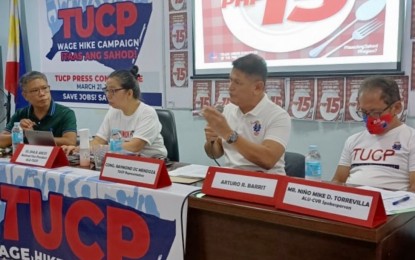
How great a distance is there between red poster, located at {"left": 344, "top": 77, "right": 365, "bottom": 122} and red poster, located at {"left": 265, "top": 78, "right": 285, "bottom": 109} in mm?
412

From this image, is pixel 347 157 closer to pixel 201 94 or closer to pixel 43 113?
pixel 201 94

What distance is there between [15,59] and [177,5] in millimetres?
1911

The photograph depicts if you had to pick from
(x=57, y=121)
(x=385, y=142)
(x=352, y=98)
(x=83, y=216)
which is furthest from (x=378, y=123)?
(x=57, y=121)

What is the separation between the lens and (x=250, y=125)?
1.92 metres

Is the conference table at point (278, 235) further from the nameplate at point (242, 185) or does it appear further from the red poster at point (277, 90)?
the red poster at point (277, 90)

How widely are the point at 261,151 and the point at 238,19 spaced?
1436 mm

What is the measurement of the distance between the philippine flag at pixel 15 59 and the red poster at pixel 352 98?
3.02 meters

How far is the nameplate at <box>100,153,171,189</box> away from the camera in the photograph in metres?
1.39

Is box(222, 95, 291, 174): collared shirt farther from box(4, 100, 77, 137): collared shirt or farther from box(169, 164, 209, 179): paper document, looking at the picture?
box(4, 100, 77, 137): collared shirt

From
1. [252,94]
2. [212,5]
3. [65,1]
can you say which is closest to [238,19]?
[212,5]

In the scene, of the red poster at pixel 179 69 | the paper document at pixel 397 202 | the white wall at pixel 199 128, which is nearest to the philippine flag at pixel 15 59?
the white wall at pixel 199 128

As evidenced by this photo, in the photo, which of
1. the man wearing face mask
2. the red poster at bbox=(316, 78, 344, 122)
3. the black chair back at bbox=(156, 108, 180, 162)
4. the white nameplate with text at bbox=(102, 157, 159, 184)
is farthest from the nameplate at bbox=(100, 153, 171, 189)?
the red poster at bbox=(316, 78, 344, 122)

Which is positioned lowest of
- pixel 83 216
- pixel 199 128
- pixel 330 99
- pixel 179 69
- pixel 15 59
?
pixel 83 216

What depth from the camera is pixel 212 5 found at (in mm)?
3000
